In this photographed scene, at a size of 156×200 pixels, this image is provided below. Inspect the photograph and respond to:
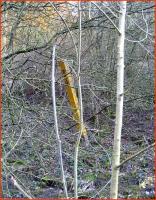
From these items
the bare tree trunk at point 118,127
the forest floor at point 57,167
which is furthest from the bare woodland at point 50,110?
the bare tree trunk at point 118,127

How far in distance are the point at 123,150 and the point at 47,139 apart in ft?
6.29

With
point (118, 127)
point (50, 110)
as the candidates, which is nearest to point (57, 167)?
point (50, 110)

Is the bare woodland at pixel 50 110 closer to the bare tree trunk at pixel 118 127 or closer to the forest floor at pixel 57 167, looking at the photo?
the forest floor at pixel 57 167

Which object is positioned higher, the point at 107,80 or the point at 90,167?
the point at 107,80

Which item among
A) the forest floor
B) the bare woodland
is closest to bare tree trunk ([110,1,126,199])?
the bare woodland

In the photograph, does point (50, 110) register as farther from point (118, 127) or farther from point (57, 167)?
point (118, 127)

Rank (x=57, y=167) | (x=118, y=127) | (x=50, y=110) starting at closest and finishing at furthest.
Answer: (x=118, y=127)
(x=50, y=110)
(x=57, y=167)

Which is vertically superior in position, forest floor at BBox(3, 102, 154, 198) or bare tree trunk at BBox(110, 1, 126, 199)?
bare tree trunk at BBox(110, 1, 126, 199)

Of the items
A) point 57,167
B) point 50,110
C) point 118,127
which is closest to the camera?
point 118,127

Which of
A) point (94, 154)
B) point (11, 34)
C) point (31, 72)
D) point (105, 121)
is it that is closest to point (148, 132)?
point (105, 121)

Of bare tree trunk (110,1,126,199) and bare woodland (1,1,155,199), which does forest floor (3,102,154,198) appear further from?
bare tree trunk (110,1,126,199)

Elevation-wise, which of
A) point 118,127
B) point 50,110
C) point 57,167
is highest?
point 118,127

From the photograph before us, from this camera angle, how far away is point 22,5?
16.6ft

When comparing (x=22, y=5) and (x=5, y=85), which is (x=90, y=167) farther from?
(x=22, y=5)
